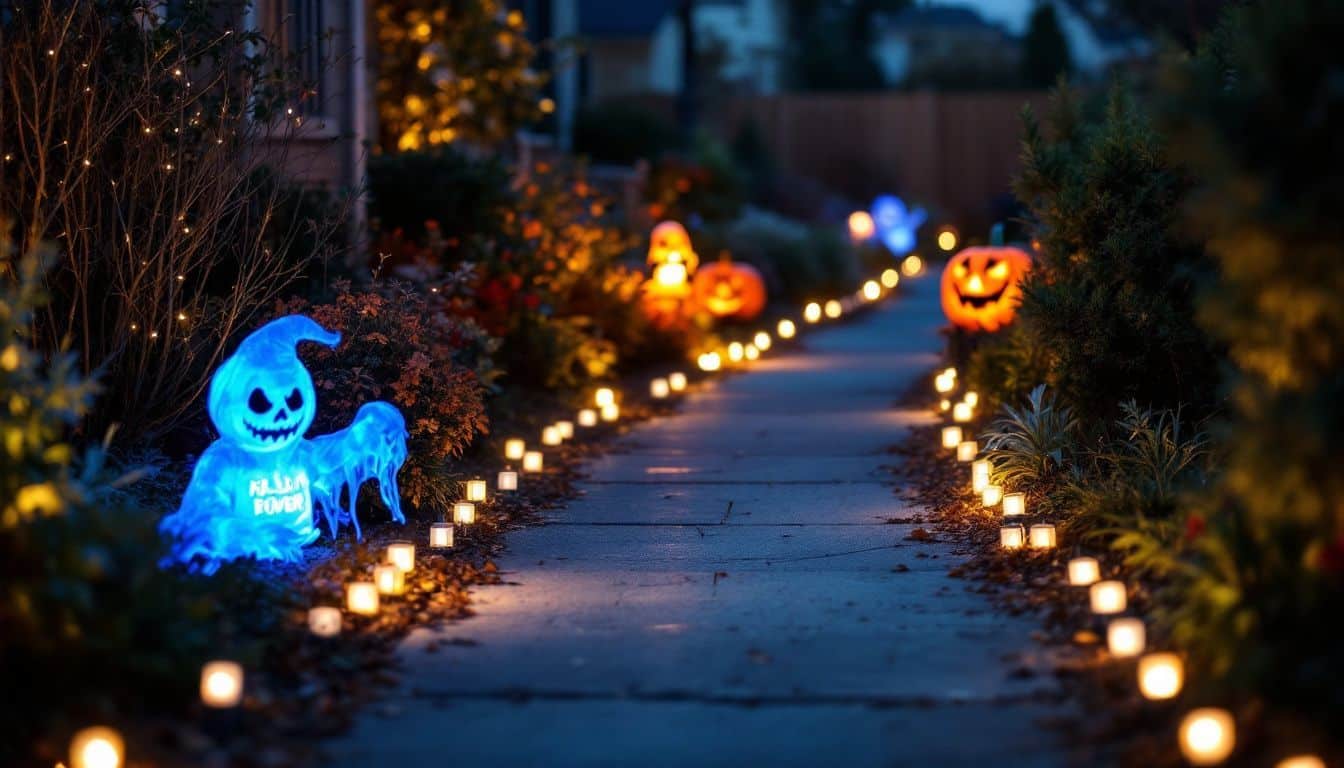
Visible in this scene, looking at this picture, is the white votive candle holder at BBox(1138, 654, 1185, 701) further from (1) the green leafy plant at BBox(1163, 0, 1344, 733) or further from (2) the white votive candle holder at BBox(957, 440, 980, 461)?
(2) the white votive candle holder at BBox(957, 440, 980, 461)

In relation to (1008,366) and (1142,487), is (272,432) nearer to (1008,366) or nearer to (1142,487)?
(1142,487)

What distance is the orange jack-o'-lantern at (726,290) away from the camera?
16.9 m

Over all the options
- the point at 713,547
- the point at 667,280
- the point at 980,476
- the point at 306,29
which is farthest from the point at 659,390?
the point at 713,547

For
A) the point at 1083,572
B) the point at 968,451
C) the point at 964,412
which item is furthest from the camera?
the point at 964,412

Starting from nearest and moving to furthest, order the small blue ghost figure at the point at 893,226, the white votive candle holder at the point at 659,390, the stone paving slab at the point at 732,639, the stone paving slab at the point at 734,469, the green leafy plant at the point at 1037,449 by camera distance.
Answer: the stone paving slab at the point at 732,639 < the green leafy plant at the point at 1037,449 < the stone paving slab at the point at 734,469 < the white votive candle holder at the point at 659,390 < the small blue ghost figure at the point at 893,226

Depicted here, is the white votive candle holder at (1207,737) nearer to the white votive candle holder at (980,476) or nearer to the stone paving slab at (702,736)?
the stone paving slab at (702,736)

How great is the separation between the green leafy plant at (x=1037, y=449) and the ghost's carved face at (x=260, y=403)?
3705 mm

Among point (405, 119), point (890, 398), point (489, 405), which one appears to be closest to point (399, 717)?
point (489, 405)

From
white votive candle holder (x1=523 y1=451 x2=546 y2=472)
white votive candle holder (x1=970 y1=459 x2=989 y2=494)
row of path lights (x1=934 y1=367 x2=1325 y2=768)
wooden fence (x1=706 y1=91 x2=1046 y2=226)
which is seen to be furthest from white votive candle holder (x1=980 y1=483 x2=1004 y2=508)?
wooden fence (x1=706 y1=91 x2=1046 y2=226)

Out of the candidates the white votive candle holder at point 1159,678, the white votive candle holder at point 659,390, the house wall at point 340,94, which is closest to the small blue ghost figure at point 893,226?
the white votive candle holder at point 659,390

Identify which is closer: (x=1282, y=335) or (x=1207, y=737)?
(x=1207, y=737)

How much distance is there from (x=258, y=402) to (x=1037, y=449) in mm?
4007

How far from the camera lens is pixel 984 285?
1201 cm

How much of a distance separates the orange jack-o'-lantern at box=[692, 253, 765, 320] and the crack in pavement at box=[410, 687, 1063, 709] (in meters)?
11.6
